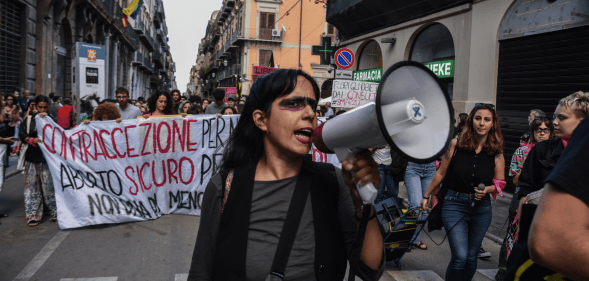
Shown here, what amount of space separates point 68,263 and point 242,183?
348 cm

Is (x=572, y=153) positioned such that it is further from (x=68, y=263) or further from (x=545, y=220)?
(x=68, y=263)

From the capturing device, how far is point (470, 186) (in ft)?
11.3

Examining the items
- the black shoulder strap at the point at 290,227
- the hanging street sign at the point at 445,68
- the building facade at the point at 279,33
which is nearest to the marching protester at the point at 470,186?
the black shoulder strap at the point at 290,227

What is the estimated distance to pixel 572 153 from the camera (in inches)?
42.3

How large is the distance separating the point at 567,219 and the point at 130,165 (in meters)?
5.78

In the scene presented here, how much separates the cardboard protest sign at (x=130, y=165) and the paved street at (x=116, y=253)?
257 mm

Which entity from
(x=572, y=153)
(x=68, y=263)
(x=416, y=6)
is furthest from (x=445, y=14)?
(x=572, y=153)

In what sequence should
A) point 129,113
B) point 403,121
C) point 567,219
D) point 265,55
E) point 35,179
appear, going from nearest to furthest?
point 567,219 → point 403,121 → point 35,179 → point 129,113 → point 265,55

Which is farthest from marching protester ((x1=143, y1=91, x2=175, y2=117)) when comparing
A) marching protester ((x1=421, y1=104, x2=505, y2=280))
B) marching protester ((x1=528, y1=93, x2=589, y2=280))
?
marching protester ((x1=528, y1=93, x2=589, y2=280))

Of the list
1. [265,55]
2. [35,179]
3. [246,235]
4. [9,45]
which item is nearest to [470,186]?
[246,235]

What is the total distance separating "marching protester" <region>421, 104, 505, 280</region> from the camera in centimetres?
325

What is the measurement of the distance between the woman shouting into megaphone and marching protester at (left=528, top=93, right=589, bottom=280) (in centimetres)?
53

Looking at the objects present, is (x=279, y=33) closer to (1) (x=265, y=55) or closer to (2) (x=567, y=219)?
(1) (x=265, y=55)

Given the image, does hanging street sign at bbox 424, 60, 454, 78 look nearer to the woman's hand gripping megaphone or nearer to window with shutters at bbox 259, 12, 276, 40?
the woman's hand gripping megaphone
